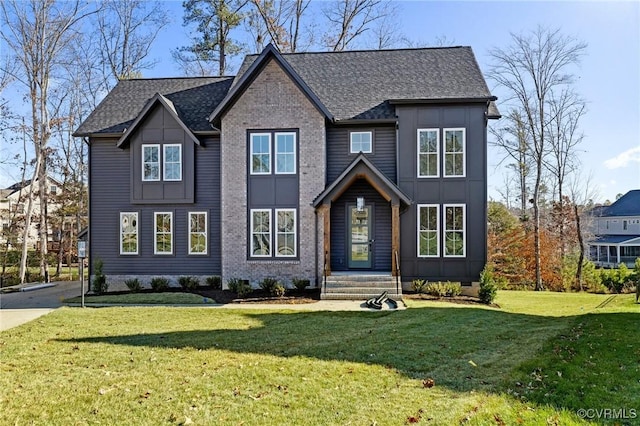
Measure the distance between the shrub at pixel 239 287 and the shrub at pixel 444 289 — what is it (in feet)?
18.9

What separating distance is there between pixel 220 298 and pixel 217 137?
19.5ft

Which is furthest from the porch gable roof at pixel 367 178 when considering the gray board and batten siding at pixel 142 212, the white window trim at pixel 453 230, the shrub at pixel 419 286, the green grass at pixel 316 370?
the green grass at pixel 316 370

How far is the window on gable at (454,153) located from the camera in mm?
14570

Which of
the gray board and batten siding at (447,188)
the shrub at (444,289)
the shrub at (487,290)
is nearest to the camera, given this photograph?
the shrub at (487,290)

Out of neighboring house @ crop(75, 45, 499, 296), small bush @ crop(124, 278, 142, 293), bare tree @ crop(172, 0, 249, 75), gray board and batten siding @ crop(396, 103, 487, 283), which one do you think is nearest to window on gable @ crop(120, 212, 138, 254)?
neighboring house @ crop(75, 45, 499, 296)

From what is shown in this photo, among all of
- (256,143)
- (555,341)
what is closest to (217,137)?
(256,143)

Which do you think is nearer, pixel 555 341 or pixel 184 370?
pixel 184 370

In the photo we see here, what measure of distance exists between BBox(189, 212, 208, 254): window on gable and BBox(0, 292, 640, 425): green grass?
584 cm

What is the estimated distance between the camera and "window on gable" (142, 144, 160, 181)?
15664 millimetres

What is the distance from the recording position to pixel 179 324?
9.23 meters

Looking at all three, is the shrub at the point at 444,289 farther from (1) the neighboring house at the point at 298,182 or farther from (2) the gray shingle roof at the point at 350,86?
(2) the gray shingle roof at the point at 350,86

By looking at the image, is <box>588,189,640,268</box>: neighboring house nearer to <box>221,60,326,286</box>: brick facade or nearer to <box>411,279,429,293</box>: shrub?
<box>411,279,429,293</box>: shrub

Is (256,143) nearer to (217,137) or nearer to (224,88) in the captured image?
(217,137)

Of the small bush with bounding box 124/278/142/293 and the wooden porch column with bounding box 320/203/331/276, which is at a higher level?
the wooden porch column with bounding box 320/203/331/276
